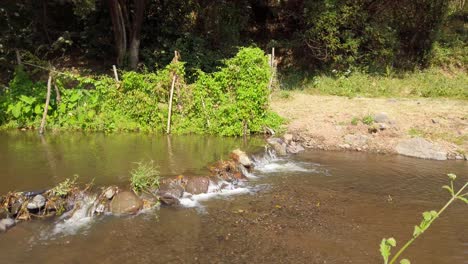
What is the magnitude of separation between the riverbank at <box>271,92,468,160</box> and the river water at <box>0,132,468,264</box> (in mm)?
561

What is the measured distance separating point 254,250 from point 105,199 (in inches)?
119

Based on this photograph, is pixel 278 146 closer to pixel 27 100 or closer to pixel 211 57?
pixel 27 100

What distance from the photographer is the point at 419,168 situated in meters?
10.4

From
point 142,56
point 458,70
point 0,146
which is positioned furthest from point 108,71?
point 458,70

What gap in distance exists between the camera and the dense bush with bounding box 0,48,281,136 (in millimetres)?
12578

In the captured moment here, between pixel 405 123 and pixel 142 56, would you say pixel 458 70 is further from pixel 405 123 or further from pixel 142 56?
pixel 142 56

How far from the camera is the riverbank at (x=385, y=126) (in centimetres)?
1151

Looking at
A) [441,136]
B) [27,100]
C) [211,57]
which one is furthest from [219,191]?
[211,57]

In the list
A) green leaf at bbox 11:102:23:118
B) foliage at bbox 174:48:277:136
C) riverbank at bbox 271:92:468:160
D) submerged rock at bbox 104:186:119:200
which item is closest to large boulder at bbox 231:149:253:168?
foliage at bbox 174:48:277:136

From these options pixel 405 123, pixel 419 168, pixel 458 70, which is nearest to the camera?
pixel 419 168

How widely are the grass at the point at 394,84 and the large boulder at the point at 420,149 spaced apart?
4.46 m

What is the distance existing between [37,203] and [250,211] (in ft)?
12.0

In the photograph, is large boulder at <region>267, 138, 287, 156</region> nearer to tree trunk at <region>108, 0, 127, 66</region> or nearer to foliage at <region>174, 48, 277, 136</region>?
foliage at <region>174, 48, 277, 136</region>

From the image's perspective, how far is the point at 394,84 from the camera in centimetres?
1639
